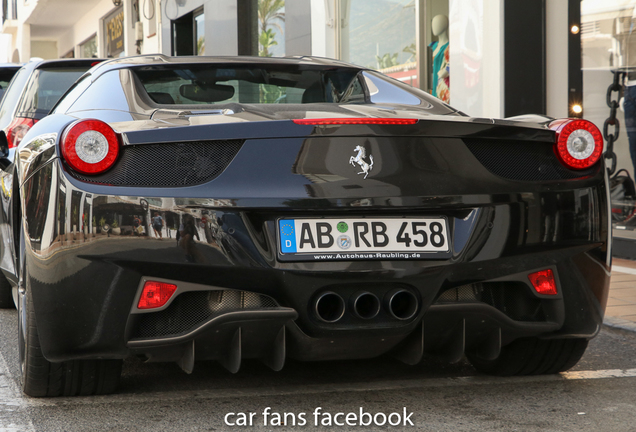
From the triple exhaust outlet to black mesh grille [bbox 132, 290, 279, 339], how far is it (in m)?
0.17

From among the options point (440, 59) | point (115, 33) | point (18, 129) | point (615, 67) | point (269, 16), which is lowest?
point (18, 129)

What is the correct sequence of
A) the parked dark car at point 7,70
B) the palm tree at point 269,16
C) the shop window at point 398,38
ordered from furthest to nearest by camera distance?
the palm tree at point 269,16, the shop window at point 398,38, the parked dark car at point 7,70

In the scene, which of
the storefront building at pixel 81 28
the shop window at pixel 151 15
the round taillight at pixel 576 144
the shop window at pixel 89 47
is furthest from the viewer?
the shop window at pixel 89 47

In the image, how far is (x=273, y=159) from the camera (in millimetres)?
2539

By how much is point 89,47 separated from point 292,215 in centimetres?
2550

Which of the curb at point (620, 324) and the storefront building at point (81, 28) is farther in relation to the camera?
the storefront building at point (81, 28)

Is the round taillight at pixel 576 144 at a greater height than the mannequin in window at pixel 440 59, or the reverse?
the mannequin in window at pixel 440 59

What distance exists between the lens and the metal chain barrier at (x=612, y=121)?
7516mm

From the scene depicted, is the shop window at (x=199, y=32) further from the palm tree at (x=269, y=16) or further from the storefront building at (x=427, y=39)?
the palm tree at (x=269, y=16)

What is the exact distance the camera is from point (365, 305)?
2572 mm

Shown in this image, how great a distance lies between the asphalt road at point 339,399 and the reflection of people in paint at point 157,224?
61 centimetres

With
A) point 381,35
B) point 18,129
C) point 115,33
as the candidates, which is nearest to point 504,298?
point 18,129

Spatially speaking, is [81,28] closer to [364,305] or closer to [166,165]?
[166,165]

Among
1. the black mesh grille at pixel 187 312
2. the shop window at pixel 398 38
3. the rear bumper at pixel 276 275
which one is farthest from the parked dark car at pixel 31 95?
the shop window at pixel 398 38
